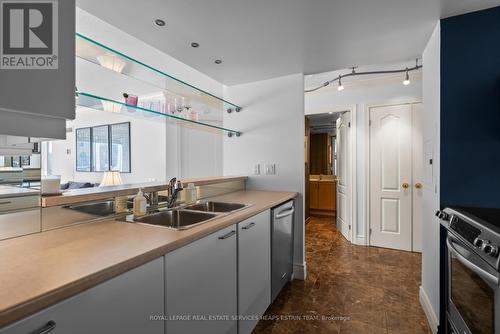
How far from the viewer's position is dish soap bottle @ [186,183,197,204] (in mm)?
1938

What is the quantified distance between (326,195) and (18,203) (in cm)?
522

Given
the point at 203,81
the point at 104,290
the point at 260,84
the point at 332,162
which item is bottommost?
the point at 104,290

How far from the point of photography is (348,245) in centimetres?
361

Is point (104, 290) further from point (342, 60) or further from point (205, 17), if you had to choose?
point (342, 60)

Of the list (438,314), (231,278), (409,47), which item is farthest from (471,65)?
(231,278)

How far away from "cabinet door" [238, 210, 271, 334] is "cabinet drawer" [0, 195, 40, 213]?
104 cm

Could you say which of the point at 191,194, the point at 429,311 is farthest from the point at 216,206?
the point at 429,311

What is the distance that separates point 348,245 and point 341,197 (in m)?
0.86

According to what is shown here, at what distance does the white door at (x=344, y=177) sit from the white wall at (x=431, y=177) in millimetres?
1723

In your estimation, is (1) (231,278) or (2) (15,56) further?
(1) (231,278)

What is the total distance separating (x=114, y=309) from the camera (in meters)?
0.82

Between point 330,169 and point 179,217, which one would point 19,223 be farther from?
point 330,169

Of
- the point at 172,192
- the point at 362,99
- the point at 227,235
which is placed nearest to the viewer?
the point at 227,235

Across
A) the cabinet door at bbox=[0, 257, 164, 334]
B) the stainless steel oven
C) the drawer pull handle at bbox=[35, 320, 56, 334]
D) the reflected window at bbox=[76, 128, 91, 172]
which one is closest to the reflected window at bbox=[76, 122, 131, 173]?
the reflected window at bbox=[76, 128, 91, 172]
